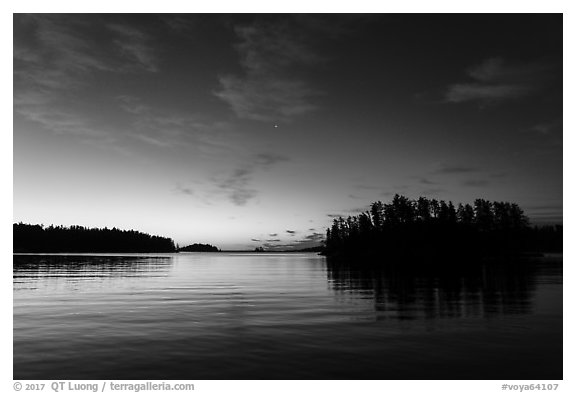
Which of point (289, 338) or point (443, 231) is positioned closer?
point (289, 338)

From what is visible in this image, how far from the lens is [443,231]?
474ft

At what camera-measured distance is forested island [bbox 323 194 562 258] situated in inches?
5659

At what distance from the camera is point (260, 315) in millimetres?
25969

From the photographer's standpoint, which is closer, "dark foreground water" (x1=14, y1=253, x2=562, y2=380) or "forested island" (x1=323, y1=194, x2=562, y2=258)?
"dark foreground water" (x1=14, y1=253, x2=562, y2=380)

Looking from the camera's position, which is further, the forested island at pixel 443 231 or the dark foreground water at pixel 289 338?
the forested island at pixel 443 231

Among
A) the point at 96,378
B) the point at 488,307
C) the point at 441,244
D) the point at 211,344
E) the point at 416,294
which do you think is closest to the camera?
the point at 96,378

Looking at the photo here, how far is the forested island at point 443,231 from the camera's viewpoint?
14375 centimetres

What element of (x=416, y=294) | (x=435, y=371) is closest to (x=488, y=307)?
(x=416, y=294)
